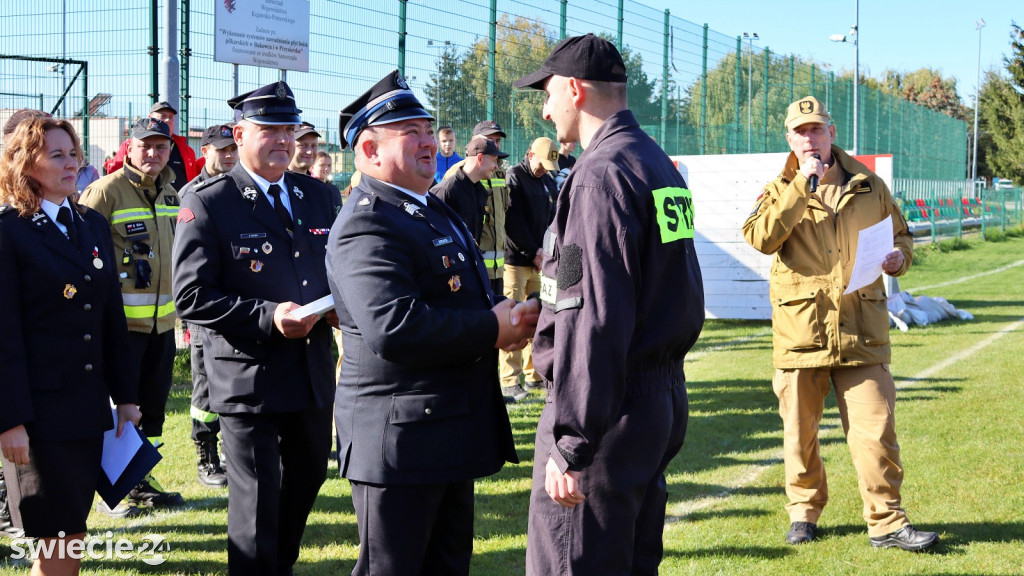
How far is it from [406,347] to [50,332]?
4.94 ft

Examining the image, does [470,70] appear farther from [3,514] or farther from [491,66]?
[3,514]

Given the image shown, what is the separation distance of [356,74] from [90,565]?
643 cm

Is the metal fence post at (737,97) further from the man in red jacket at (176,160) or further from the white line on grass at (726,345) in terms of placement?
the man in red jacket at (176,160)

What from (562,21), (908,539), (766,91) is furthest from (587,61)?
(766,91)

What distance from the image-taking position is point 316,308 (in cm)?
358

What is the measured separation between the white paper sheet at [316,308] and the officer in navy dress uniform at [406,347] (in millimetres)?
194

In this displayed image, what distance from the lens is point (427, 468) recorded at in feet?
10.2

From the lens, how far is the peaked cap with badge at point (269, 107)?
416 cm

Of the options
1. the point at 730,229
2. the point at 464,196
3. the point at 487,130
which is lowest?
the point at 730,229

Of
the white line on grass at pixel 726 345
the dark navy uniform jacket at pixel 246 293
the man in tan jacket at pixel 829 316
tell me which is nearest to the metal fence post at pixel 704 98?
the white line on grass at pixel 726 345

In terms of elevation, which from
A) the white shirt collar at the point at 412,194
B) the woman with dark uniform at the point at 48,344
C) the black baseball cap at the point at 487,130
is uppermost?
the black baseball cap at the point at 487,130

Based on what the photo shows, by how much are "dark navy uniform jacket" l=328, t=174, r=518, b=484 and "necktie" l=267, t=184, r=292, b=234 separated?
0.96 m

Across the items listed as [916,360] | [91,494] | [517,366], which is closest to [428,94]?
[517,366]

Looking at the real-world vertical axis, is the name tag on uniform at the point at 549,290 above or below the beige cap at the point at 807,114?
below
